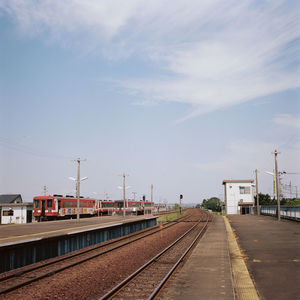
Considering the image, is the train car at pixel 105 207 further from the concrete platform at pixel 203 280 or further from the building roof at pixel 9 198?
the concrete platform at pixel 203 280

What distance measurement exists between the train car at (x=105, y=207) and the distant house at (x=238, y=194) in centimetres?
2699

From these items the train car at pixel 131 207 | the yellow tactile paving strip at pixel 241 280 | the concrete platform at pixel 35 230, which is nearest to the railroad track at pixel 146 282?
the yellow tactile paving strip at pixel 241 280

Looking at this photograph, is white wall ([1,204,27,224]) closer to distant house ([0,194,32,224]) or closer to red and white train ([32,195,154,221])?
distant house ([0,194,32,224])

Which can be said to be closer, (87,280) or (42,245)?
(87,280)

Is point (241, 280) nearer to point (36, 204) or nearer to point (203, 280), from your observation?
point (203, 280)

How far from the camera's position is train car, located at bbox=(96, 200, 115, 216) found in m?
60.8

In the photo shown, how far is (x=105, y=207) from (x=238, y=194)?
31.8 m

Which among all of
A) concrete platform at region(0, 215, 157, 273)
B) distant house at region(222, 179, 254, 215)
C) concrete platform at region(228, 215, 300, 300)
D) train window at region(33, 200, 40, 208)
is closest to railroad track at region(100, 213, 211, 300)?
concrete platform at region(228, 215, 300, 300)

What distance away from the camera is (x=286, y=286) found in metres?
10.0

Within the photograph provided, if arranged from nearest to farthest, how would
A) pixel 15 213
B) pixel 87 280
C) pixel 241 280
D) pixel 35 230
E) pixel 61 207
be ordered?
pixel 241 280
pixel 87 280
pixel 35 230
pixel 61 207
pixel 15 213

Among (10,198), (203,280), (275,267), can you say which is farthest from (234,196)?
(203,280)

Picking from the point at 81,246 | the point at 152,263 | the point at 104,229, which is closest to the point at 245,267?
the point at 152,263

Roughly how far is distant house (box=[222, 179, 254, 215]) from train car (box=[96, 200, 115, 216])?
88.6 feet

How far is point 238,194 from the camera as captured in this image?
78688mm
